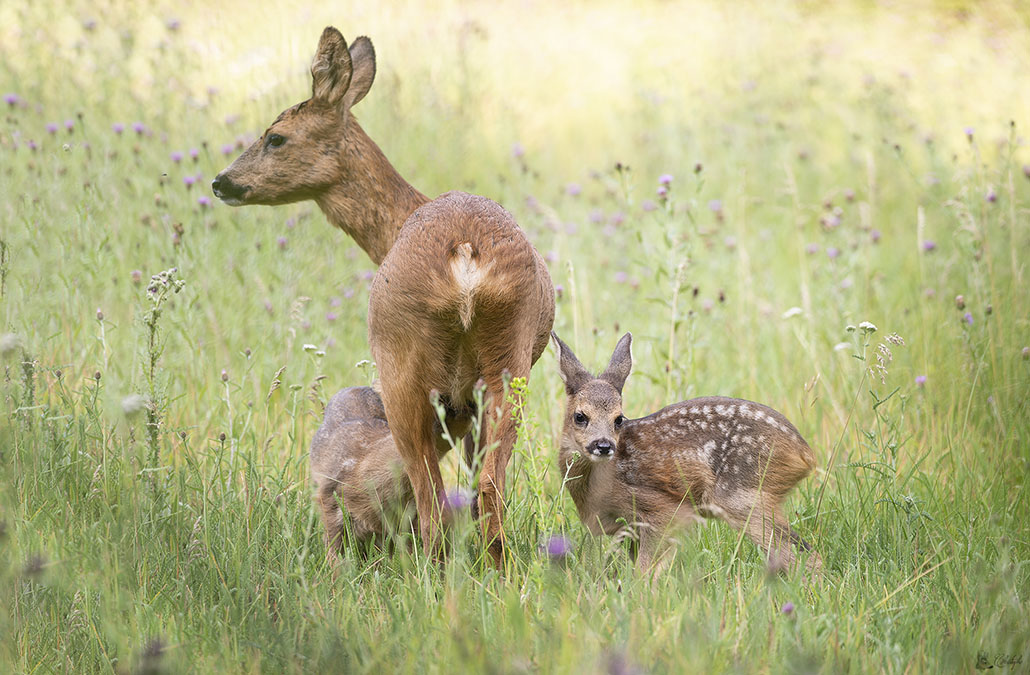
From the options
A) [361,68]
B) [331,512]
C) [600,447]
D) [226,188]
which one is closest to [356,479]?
[331,512]

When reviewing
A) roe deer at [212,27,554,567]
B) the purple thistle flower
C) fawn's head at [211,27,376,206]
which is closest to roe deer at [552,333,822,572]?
roe deer at [212,27,554,567]

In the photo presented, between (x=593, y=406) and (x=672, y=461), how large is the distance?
42 cm

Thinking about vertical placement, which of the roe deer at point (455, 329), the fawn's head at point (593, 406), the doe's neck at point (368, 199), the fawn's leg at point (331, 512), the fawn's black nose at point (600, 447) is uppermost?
the doe's neck at point (368, 199)

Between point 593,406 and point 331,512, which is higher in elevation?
point 593,406

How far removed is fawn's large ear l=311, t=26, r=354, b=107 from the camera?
455 centimetres

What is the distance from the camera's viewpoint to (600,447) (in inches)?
168

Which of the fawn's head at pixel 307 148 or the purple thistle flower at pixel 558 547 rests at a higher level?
the fawn's head at pixel 307 148

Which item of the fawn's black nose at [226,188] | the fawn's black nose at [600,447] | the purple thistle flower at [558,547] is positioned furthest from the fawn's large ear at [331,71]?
the purple thistle flower at [558,547]

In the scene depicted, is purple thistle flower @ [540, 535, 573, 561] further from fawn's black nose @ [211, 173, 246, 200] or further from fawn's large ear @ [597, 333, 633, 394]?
fawn's black nose @ [211, 173, 246, 200]

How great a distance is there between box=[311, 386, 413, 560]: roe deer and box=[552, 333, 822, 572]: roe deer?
0.75 meters

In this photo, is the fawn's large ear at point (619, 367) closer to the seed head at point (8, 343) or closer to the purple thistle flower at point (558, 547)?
the purple thistle flower at point (558, 547)

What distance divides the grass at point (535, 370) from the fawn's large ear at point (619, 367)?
1.38 ft

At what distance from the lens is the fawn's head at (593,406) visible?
434 centimetres

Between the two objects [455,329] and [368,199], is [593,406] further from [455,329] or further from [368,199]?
[368,199]
